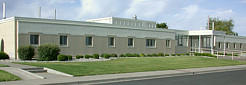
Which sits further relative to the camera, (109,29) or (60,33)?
(109,29)

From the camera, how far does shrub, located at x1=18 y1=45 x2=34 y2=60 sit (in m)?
22.9

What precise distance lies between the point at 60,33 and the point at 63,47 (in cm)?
149

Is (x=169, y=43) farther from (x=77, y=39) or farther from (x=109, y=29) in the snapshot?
(x=77, y=39)

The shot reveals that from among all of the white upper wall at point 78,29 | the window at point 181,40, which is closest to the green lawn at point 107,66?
the white upper wall at point 78,29

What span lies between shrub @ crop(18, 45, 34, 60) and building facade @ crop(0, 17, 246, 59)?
1598 mm

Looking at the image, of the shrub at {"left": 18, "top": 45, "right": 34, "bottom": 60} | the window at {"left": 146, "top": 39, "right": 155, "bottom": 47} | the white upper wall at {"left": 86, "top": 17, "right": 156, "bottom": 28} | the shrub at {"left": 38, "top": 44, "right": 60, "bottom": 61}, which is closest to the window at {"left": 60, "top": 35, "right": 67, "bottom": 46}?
the shrub at {"left": 38, "top": 44, "right": 60, "bottom": 61}

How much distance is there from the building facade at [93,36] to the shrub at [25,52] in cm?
160

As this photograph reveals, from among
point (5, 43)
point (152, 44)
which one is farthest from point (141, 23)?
point (5, 43)

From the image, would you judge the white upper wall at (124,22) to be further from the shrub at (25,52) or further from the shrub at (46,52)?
the shrub at (25,52)

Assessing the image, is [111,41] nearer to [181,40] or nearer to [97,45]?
[97,45]

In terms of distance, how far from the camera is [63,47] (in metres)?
27.4

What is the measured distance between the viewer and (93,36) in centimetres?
3008

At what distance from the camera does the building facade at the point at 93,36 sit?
25078mm

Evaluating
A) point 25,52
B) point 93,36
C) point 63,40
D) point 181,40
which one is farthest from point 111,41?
point 181,40
